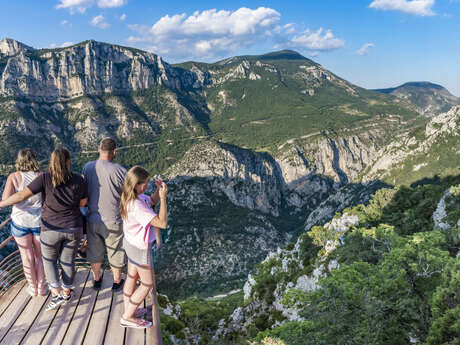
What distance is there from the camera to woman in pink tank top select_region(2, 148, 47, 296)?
6.84 m

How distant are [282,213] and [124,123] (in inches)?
4705

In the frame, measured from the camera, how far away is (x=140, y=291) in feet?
19.8

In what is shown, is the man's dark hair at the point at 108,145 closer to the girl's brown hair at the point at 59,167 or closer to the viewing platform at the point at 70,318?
the girl's brown hair at the point at 59,167

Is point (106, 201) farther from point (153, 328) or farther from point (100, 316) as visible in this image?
point (153, 328)

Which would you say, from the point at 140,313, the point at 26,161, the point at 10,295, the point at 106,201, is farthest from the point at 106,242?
the point at 10,295

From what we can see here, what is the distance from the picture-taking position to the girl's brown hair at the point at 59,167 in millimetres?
6168

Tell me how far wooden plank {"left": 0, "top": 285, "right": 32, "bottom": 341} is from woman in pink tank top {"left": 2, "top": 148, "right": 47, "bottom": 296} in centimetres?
25

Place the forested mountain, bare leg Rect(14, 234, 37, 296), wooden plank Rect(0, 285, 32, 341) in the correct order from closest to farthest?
wooden plank Rect(0, 285, 32, 341)
bare leg Rect(14, 234, 37, 296)
the forested mountain

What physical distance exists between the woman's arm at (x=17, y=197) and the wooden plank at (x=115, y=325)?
10.6ft

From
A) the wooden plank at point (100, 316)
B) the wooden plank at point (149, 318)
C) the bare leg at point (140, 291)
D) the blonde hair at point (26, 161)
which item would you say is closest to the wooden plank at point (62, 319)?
the wooden plank at point (100, 316)

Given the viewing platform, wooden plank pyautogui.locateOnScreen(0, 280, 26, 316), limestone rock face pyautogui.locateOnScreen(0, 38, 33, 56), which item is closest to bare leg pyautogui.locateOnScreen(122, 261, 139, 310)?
the viewing platform

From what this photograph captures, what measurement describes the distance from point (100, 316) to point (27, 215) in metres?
3.04

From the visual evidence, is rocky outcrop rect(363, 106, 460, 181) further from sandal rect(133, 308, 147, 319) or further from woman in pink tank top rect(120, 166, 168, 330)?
woman in pink tank top rect(120, 166, 168, 330)

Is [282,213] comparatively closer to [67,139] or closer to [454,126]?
[454,126]
